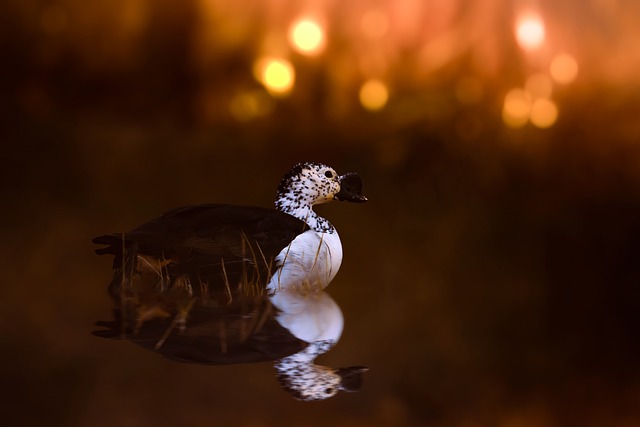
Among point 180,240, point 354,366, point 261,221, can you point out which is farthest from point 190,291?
point 354,366

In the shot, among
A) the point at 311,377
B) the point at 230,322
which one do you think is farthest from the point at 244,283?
the point at 311,377

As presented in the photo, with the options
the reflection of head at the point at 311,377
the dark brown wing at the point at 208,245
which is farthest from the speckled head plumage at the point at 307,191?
the reflection of head at the point at 311,377

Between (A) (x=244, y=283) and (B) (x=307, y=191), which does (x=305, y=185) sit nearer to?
(B) (x=307, y=191)

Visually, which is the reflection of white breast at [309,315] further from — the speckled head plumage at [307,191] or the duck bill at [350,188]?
the duck bill at [350,188]

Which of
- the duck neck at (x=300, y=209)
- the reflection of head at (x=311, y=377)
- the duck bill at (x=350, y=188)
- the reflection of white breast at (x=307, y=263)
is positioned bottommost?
the reflection of head at (x=311, y=377)

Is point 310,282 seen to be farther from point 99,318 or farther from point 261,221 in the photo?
point 99,318

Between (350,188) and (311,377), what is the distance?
3.54 ft

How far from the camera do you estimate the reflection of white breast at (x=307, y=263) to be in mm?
2445

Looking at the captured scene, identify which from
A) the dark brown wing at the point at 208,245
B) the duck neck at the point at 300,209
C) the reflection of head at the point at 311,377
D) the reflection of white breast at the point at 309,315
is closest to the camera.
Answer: the reflection of head at the point at 311,377

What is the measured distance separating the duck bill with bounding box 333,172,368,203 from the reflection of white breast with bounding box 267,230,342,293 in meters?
→ 0.20

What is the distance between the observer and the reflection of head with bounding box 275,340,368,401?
1785mm

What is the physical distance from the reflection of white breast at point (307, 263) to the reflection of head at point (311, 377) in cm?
51

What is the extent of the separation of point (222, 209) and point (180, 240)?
192 millimetres

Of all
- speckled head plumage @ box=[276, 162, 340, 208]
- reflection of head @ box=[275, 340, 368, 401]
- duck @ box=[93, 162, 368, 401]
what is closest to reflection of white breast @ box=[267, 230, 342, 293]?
duck @ box=[93, 162, 368, 401]
